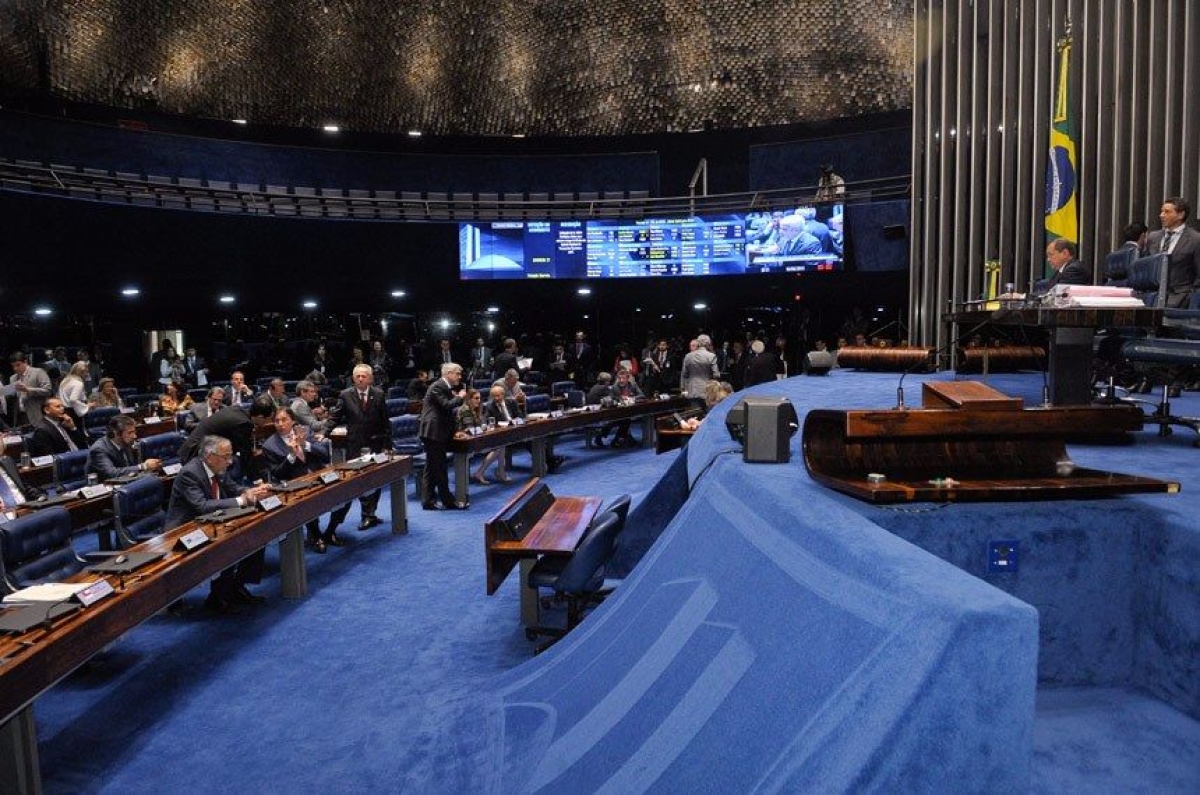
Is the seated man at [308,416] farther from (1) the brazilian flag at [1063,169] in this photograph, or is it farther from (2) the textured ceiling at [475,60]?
(2) the textured ceiling at [475,60]

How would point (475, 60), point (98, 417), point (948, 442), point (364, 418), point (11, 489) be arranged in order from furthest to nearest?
point (475, 60) < point (98, 417) < point (364, 418) < point (11, 489) < point (948, 442)

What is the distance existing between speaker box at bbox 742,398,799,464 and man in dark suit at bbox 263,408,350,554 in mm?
4096

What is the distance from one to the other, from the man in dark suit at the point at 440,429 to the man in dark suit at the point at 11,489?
3090mm

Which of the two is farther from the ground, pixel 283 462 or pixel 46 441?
pixel 46 441

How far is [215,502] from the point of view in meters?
5.04

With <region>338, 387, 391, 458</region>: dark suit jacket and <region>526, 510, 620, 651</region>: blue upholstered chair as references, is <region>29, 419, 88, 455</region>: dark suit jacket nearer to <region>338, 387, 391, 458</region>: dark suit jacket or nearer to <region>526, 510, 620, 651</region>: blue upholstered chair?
<region>338, 387, 391, 458</region>: dark suit jacket

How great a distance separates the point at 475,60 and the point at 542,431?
1007 cm

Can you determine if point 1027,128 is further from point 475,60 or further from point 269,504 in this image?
point 475,60

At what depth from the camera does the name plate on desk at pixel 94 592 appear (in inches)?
125

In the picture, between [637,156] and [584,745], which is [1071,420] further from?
[637,156]

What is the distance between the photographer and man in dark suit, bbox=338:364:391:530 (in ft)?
24.3

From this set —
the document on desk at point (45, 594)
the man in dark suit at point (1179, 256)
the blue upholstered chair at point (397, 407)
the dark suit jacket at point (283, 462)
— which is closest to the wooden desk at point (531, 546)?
the document on desk at point (45, 594)

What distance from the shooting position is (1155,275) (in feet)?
16.0

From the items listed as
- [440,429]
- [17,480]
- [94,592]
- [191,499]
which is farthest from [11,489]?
[440,429]
